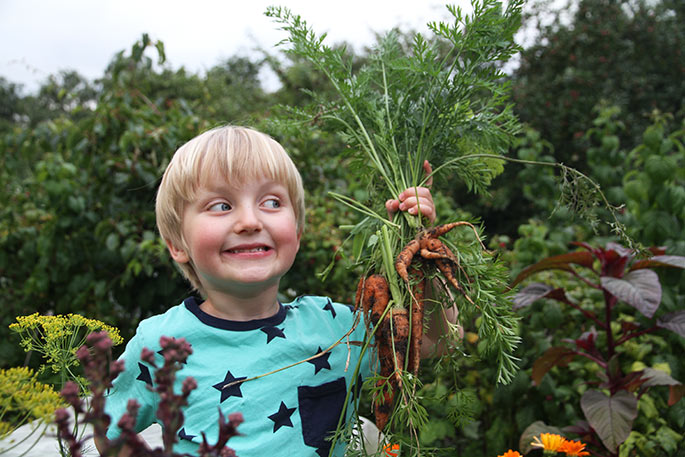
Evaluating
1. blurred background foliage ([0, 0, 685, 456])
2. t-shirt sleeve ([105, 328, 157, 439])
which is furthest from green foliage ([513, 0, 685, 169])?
t-shirt sleeve ([105, 328, 157, 439])

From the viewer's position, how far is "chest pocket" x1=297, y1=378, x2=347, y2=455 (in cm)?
129

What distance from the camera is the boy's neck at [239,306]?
1373mm

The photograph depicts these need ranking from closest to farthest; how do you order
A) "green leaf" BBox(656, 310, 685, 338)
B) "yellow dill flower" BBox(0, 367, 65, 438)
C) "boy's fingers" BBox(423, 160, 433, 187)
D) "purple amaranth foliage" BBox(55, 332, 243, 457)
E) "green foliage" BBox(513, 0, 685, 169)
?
"purple amaranth foliage" BBox(55, 332, 243, 457)
"yellow dill flower" BBox(0, 367, 65, 438)
"boy's fingers" BBox(423, 160, 433, 187)
"green leaf" BBox(656, 310, 685, 338)
"green foliage" BBox(513, 0, 685, 169)

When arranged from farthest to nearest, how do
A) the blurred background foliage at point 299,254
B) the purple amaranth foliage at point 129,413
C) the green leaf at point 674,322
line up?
the blurred background foliage at point 299,254 → the green leaf at point 674,322 → the purple amaranth foliage at point 129,413

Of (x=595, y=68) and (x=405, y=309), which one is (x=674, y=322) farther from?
(x=595, y=68)

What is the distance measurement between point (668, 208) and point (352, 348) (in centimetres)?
171

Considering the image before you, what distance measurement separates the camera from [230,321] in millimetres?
1352

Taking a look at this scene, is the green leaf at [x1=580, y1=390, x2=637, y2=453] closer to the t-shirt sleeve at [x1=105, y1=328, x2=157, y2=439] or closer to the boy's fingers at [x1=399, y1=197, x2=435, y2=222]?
the boy's fingers at [x1=399, y1=197, x2=435, y2=222]

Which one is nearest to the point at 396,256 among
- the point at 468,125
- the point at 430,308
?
the point at 430,308

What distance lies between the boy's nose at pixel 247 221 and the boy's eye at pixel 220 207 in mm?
47

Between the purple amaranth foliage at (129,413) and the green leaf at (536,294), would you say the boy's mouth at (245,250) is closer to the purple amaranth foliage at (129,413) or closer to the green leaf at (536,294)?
the purple amaranth foliage at (129,413)

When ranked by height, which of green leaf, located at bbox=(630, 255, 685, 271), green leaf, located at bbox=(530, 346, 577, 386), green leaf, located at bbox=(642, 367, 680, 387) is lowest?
green leaf, located at bbox=(642, 367, 680, 387)

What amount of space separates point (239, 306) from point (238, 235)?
214mm

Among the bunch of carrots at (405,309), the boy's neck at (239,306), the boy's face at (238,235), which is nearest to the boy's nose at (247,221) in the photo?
the boy's face at (238,235)
